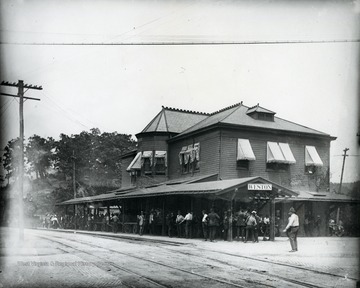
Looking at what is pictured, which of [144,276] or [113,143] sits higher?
[113,143]

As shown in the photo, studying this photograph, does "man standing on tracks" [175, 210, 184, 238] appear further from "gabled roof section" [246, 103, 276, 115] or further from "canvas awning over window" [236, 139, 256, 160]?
"gabled roof section" [246, 103, 276, 115]

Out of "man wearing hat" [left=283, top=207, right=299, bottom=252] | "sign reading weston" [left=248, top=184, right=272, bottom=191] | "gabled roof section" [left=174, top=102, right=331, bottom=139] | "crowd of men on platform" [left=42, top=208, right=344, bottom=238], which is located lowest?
"crowd of men on platform" [left=42, top=208, right=344, bottom=238]

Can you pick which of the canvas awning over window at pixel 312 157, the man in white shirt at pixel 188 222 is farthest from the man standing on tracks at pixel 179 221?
the canvas awning over window at pixel 312 157

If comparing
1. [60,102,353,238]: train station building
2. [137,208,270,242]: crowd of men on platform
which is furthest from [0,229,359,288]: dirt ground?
[60,102,353,238]: train station building

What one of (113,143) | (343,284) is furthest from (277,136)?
(113,143)

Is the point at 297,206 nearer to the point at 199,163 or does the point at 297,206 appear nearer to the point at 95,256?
the point at 199,163

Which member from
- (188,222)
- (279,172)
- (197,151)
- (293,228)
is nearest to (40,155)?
(197,151)
